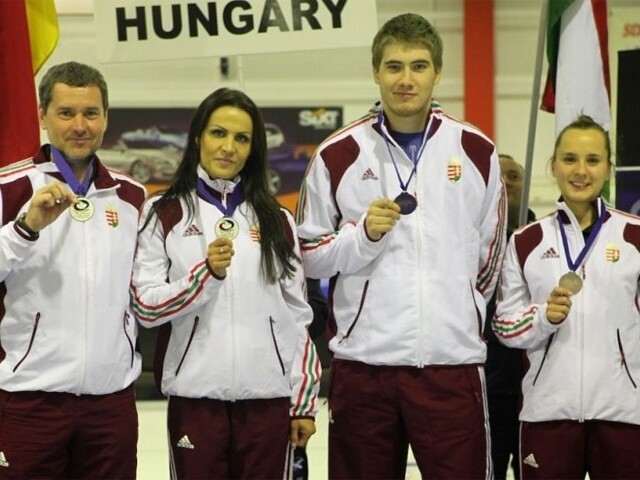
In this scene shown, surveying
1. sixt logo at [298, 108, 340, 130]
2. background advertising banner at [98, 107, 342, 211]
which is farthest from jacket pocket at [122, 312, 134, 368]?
sixt logo at [298, 108, 340, 130]

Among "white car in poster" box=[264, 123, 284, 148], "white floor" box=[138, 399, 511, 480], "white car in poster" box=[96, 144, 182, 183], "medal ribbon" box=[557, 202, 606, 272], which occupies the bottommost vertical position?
"white floor" box=[138, 399, 511, 480]

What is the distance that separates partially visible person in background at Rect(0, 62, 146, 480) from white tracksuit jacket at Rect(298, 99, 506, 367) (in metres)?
0.65

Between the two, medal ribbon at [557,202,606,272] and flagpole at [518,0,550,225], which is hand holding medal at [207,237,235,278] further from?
flagpole at [518,0,550,225]

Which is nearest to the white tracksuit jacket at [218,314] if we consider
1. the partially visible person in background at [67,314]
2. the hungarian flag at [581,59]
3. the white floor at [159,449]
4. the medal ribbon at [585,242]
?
the partially visible person in background at [67,314]

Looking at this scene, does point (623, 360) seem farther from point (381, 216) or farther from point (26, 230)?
point (26, 230)

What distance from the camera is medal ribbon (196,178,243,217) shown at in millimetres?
3115

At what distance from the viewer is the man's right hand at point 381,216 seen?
300 cm

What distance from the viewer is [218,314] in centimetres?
300

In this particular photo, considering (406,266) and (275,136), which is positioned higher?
(275,136)

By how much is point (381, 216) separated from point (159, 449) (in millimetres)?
3438

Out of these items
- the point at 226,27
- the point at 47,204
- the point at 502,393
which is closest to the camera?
the point at 47,204

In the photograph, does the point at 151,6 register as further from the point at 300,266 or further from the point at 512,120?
the point at 512,120

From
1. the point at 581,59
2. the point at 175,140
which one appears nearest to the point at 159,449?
the point at 581,59

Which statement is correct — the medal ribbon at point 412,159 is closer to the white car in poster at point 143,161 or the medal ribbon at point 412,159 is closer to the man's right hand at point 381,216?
the man's right hand at point 381,216
